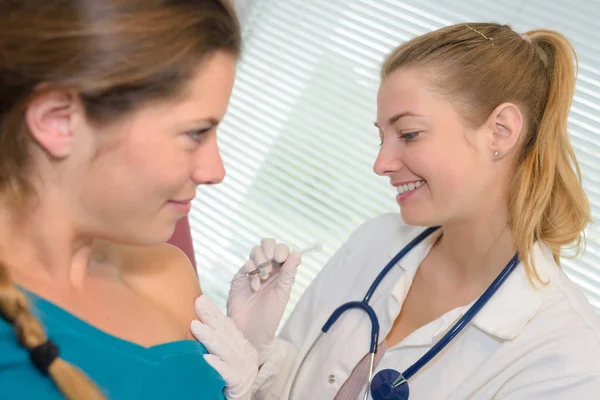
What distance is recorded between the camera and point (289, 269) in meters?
1.44

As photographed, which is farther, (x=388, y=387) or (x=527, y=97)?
(x=527, y=97)

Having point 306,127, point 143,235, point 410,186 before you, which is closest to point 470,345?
point 410,186

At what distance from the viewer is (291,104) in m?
2.65

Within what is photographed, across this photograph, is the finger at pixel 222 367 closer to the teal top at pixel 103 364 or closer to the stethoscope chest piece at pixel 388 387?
the teal top at pixel 103 364

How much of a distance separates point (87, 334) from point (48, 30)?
1.36 feet

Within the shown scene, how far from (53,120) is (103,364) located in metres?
0.34

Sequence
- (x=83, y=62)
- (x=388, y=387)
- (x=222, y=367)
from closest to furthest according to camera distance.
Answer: (x=83, y=62) < (x=222, y=367) < (x=388, y=387)

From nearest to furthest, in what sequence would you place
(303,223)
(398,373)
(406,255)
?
(398,373) → (406,255) → (303,223)

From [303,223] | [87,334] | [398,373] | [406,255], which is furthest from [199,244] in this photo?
[87,334]

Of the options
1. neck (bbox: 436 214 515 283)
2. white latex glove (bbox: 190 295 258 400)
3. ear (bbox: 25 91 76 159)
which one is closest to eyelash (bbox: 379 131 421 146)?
neck (bbox: 436 214 515 283)

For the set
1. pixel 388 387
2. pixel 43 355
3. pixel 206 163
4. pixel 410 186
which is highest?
pixel 206 163

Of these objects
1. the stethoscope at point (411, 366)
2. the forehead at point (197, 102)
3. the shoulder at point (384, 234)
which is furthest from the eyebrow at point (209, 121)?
the shoulder at point (384, 234)

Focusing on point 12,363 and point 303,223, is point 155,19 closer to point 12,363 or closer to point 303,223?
point 12,363

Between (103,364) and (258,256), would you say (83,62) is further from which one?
(258,256)
